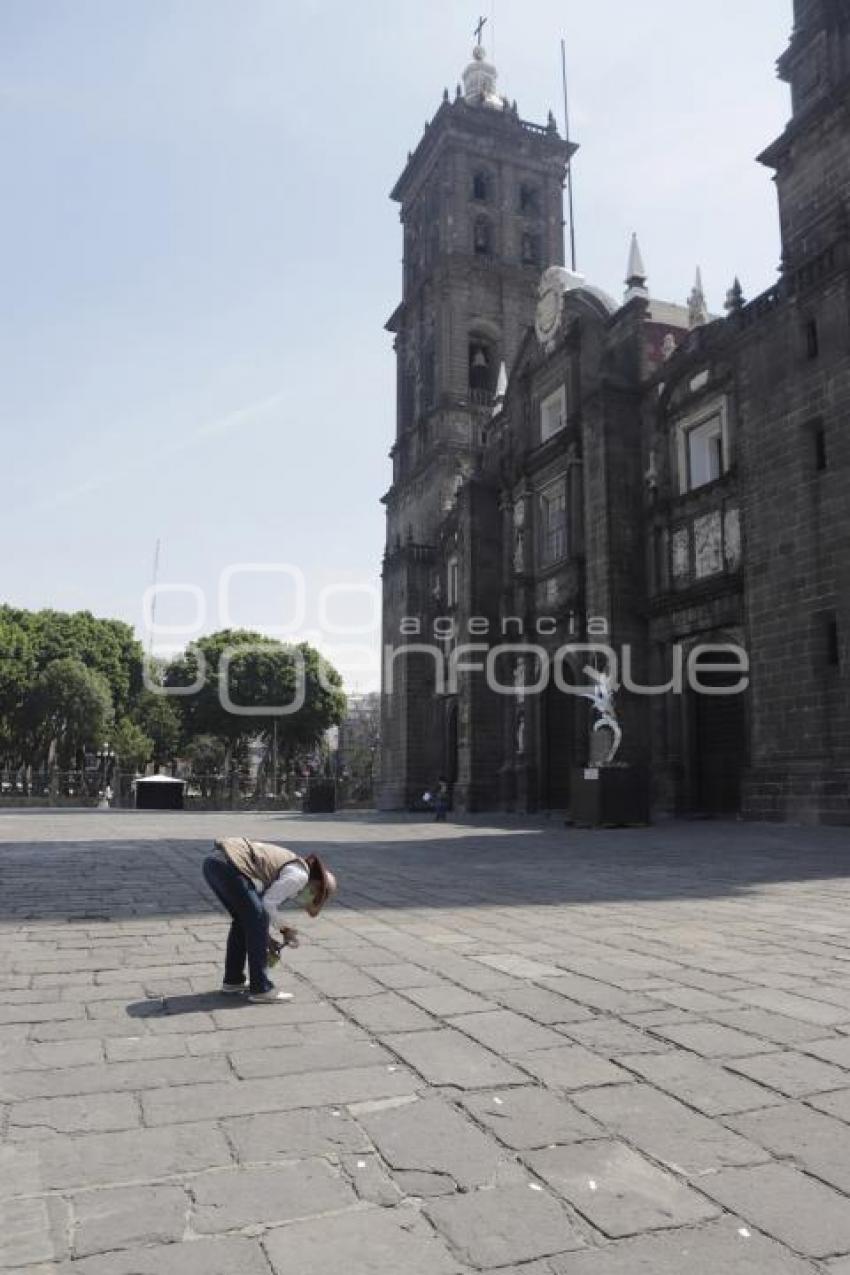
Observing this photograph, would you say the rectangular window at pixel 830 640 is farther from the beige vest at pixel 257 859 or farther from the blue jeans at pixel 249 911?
the blue jeans at pixel 249 911

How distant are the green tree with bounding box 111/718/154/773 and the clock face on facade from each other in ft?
114

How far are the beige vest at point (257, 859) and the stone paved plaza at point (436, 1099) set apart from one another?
25.7 inches

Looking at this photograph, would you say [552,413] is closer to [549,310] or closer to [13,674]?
[549,310]

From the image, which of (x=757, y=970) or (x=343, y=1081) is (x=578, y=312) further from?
(x=343, y=1081)

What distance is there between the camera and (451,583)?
125 feet

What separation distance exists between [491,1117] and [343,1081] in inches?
26.5

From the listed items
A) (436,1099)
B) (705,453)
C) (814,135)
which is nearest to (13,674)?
(705,453)

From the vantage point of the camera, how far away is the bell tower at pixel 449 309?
3966 cm

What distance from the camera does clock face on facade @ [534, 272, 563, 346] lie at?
101 feet

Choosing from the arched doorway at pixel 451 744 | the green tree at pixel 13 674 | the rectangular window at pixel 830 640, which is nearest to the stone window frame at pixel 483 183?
the arched doorway at pixel 451 744

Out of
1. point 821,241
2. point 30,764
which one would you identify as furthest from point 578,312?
point 30,764

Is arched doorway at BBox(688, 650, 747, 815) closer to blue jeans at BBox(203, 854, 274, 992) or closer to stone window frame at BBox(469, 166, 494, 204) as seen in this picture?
blue jeans at BBox(203, 854, 274, 992)

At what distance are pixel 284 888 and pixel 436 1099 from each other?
5.88 ft

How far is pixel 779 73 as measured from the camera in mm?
22031
